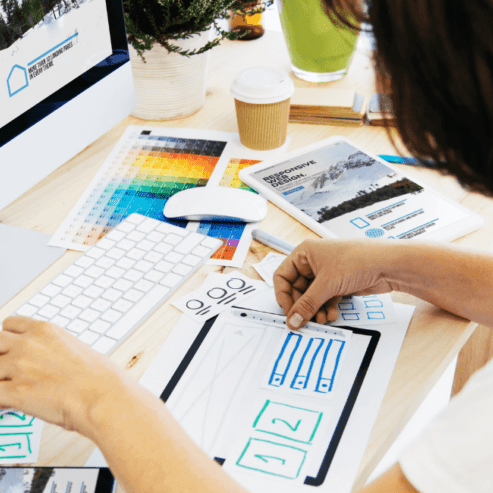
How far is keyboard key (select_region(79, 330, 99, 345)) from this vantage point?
0.65 meters

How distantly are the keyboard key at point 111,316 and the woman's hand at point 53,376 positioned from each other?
0.31 feet

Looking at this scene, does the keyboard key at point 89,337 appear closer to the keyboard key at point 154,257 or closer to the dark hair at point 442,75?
the keyboard key at point 154,257

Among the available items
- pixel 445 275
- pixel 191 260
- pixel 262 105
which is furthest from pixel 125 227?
pixel 445 275

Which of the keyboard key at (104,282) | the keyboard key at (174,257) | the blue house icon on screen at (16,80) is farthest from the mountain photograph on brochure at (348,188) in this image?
the blue house icon on screen at (16,80)

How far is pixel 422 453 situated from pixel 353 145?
68 cm

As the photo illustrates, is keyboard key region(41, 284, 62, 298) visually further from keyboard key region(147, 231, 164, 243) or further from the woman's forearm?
the woman's forearm

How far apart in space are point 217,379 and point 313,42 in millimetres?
866

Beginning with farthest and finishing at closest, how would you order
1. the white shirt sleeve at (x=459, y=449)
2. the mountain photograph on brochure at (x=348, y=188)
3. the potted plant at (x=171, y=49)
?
the potted plant at (x=171, y=49) → the mountain photograph on brochure at (x=348, y=188) → the white shirt sleeve at (x=459, y=449)

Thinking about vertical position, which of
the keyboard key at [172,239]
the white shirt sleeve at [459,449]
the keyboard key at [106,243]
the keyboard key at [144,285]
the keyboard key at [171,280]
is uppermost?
the white shirt sleeve at [459,449]

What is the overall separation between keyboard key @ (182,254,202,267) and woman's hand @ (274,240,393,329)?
0.12m

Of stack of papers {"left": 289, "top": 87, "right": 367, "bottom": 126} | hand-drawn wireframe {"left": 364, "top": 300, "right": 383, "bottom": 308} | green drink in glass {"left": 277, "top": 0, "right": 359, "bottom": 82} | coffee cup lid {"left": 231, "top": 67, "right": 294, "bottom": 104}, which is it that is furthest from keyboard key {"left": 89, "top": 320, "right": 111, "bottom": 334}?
green drink in glass {"left": 277, "top": 0, "right": 359, "bottom": 82}

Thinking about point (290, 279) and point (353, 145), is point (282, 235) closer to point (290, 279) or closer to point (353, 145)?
point (290, 279)

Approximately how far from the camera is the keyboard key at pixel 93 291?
0.70 meters

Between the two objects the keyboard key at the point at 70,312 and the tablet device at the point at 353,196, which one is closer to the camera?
the keyboard key at the point at 70,312
